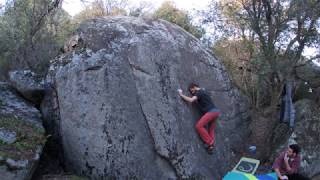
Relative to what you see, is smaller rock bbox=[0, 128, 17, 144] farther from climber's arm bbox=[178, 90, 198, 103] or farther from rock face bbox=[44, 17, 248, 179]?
climber's arm bbox=[178, 90, 198, 103]

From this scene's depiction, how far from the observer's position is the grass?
9.33 meters

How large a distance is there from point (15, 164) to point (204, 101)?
15.0ft

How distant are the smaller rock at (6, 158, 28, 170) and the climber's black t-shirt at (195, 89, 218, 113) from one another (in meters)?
4.28

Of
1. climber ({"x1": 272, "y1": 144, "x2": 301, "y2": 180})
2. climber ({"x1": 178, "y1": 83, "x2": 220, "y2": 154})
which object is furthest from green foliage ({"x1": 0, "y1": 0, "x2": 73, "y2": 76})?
climber ({"x1": 272, "y1": 144, "x2": 301, "y2": 180})

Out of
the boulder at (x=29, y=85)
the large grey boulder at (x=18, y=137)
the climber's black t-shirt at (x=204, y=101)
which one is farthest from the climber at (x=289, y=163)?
the boulder at (x=29, y=85)

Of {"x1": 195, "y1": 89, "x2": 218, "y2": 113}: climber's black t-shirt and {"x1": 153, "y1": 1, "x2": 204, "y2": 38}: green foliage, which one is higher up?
{"x1": 153, "y1": 1, "x2": 204, "y2": 38}: green foliage

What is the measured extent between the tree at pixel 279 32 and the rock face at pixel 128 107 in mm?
3096

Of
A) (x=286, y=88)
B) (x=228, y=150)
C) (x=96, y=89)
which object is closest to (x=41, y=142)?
(x=96, y=89)

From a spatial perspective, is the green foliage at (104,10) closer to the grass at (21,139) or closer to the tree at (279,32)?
the tree at (279,32)

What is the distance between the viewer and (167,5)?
35.5 meters

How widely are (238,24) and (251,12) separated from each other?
1.01 metres

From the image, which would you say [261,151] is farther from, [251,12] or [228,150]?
[251,12]

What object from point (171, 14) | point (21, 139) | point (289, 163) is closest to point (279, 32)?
point (289, 163)

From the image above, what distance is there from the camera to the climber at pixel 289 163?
31.8 feet
